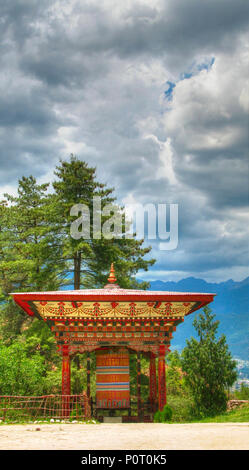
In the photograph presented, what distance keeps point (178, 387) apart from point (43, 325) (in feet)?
37.1

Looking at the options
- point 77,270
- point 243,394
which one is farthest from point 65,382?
point 77,270

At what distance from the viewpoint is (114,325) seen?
56.8 ft

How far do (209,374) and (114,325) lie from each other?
524 centimetres

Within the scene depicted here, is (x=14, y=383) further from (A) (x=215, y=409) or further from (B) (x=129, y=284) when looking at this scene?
(B) (x=129, y=284)

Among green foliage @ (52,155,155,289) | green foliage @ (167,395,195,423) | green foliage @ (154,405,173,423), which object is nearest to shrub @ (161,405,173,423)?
green foliage @ (154,405,173,423)

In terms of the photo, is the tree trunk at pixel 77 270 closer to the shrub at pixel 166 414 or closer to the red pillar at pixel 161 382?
the red pillar at pixel 161 382

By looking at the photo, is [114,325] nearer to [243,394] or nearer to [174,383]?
[243,394]

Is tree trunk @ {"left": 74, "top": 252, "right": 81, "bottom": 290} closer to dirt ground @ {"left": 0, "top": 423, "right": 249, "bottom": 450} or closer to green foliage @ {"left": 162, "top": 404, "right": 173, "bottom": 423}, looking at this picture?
green foliage @ {"left": 162, "top": 404, "right": 173, "bottom": 423}

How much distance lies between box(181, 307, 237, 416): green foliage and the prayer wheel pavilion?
2.71 m

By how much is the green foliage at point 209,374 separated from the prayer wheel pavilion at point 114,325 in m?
2.71

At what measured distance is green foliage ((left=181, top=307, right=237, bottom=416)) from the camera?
19.2 metres

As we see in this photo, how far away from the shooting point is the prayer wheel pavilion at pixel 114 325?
1669cm
